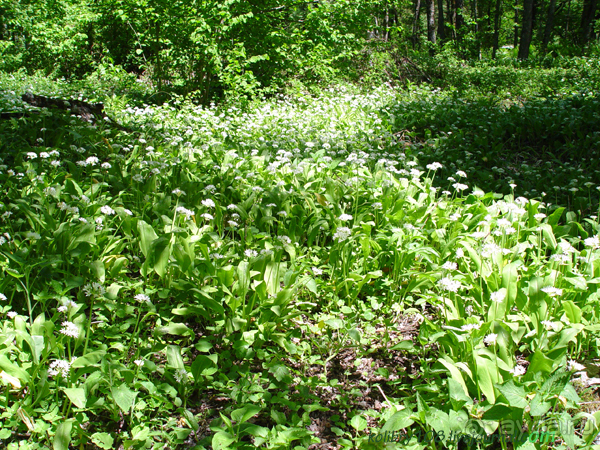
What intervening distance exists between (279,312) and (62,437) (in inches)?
43.9

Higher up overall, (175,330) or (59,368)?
(59,368)

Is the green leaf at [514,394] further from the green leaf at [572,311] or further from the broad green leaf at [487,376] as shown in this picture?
the green leaf at [572,311]

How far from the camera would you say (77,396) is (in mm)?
1679

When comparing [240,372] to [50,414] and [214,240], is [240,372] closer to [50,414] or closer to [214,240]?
[50,414]

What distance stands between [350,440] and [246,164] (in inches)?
127

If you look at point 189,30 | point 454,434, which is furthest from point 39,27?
point 454,434

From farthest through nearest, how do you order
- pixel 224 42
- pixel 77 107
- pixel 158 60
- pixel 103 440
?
pixel 158 60 → pixel 224 42 → pixel 77 107 → pixel 103 440

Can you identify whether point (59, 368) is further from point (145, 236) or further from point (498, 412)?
point (498, 412)

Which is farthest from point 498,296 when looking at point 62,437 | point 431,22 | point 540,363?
point 431,22

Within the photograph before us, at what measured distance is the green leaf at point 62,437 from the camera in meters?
1.55

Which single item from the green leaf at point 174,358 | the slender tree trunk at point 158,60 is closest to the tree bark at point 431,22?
the slender tree trunk at point 158,60

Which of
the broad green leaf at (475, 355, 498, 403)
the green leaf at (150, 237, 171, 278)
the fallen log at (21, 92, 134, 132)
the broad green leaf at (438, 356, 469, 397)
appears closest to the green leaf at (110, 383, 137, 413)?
the green leaf at (150, 237, 171, 278)

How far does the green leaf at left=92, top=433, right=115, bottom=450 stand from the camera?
5.48ft

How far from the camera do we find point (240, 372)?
2113mm
